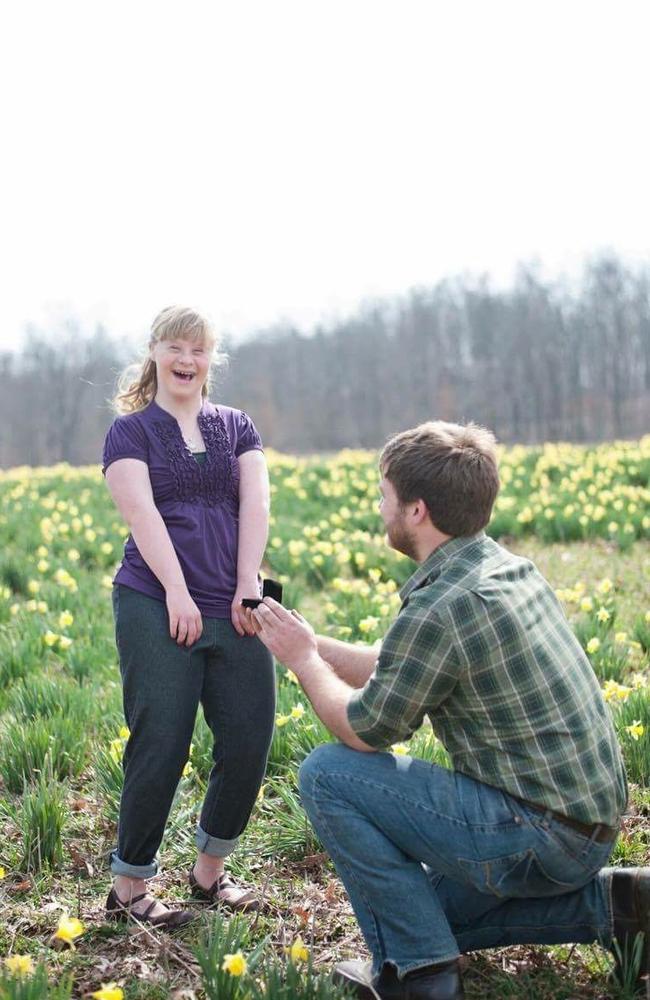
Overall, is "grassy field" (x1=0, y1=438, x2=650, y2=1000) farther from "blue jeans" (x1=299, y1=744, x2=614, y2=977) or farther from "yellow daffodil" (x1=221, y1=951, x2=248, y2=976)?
"blue jeans" (x1=299, y1=744, x2=614, y2=977)

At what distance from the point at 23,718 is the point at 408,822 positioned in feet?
7.32

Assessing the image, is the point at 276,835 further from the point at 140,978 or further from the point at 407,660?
the point at 407,660

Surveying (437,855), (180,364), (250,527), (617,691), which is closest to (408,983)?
(437,855)

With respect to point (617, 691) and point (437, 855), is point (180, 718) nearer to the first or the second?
point (437, 855)

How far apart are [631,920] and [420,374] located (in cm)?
4320

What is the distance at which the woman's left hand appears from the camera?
2791 millimetres

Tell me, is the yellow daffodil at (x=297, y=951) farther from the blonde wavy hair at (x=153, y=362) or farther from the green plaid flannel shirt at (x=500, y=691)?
the blonde wavy hair at (x=153, y=362)

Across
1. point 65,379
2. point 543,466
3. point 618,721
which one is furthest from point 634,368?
point 618,721

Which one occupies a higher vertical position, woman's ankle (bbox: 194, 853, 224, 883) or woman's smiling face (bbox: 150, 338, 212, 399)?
woman's smiling face (bbox: 150, 338, 212, 399)

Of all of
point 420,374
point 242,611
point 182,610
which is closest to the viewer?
point 182,610

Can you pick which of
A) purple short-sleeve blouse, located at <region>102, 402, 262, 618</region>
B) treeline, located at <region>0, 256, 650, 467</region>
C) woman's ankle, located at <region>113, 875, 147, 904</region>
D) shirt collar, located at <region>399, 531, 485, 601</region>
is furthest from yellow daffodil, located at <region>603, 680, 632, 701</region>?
treeline, located at <region>0, 256, 650, 467</region>

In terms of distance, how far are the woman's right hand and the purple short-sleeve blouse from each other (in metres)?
0.08

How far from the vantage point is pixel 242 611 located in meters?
2.79

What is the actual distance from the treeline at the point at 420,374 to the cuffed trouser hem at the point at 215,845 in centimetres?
3634
